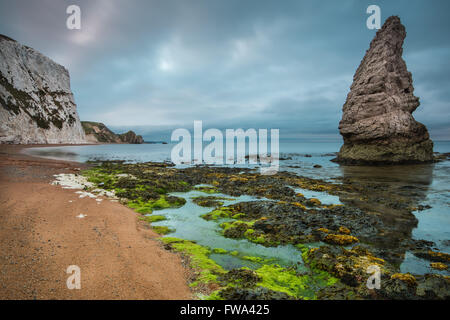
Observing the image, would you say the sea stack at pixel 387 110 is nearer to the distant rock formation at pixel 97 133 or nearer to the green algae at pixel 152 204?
the green algae at pixel 152 204

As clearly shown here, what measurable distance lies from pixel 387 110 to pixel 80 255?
1688 inches

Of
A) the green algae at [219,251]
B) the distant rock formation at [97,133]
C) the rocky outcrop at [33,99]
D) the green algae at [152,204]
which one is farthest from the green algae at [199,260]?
the distant rock formation at [97,133]

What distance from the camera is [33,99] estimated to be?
219 feet

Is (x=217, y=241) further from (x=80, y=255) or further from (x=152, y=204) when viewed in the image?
(x=152, y=204)

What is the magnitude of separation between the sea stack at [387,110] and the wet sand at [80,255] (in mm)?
38952

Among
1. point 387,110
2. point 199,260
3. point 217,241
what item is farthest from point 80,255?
point 387,110

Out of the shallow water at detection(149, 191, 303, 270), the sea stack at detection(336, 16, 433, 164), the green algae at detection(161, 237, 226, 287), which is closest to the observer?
the green algae at detection(161, 237, 226, 287)

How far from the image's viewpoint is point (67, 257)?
19.6ft

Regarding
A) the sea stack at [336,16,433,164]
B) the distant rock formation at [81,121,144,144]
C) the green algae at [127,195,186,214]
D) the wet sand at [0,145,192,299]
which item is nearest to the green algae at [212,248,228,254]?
the wet sand at [0,145,192,299]

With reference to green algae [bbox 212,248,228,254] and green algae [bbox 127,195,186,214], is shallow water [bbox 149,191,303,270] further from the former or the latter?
green algae [bbox 127,195,186,214]

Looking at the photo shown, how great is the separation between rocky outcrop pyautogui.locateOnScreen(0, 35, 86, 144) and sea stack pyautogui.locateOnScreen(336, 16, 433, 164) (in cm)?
8042

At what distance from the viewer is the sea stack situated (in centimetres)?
3394

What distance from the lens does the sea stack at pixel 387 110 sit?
3394 cm
